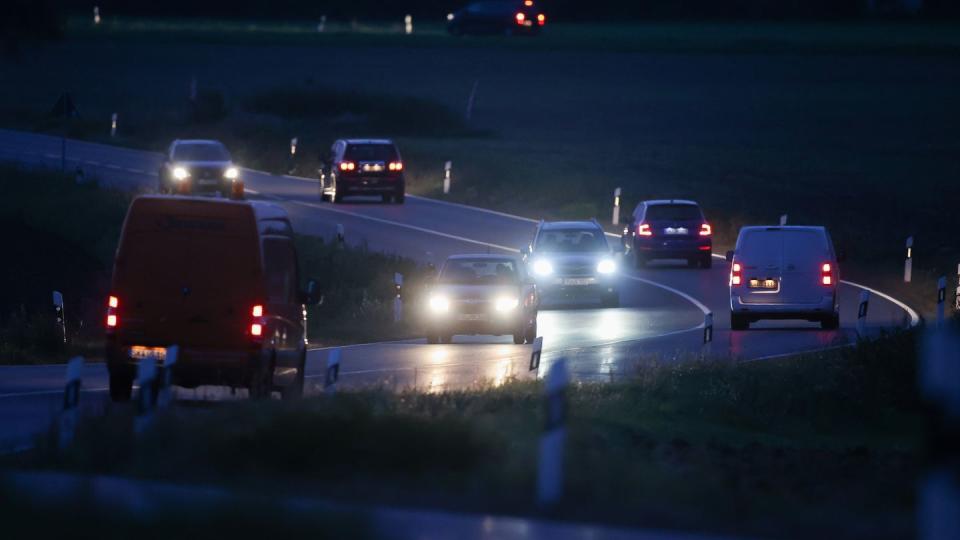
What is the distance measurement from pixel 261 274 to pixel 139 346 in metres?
1.42

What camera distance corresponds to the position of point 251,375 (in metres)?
17.3

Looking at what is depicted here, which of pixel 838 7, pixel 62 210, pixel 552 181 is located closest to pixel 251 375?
pixel 62 210

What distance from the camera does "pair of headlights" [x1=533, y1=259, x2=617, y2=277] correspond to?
3488cm

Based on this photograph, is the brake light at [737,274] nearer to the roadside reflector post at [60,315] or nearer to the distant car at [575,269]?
the distant car at [575,269]

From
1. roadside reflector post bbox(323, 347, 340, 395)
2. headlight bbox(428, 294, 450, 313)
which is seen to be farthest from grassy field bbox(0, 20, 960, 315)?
roadside reflector post bbox(323, 347, 340, 395)

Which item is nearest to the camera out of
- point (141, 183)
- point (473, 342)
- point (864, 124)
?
point (473, 342)

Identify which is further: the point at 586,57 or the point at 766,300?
the point at 586,57

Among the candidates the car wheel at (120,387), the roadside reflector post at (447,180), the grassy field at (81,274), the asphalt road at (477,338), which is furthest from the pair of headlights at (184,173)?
the car wheel at (120,387)

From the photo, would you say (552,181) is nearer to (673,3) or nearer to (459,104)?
(459,104)

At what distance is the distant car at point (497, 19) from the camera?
10169 cm

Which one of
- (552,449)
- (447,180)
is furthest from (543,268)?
(552,449)

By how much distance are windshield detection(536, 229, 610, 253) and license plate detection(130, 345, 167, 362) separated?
1874 centimetres

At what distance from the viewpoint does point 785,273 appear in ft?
96.3

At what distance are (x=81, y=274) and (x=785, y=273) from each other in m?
15.1
